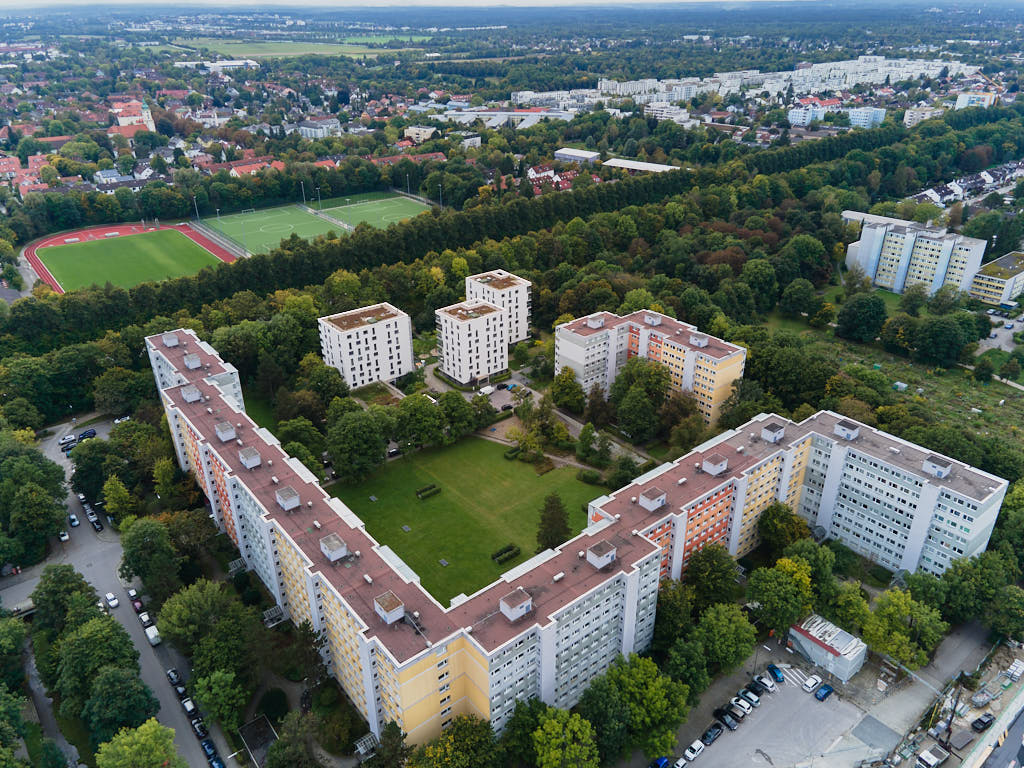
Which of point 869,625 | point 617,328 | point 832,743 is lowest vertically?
point 832,743

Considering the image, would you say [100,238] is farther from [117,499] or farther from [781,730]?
[781,730]

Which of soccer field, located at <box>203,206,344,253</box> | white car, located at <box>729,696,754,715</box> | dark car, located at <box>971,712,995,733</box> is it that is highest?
soccer field, located at <box>203,206,344,253</box>

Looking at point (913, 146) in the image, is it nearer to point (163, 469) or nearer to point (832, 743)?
point (832, 743)

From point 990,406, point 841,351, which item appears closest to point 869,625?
point 990,406

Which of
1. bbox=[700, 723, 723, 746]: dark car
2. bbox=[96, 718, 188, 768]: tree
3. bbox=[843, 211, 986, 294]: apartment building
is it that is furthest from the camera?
bbox=[843, 211, 986, 294]: apartment building

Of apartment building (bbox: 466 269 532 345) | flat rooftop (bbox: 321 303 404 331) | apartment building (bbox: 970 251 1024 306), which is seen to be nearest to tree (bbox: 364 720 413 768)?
flat rooftop (bbox: 321 303 404 331)

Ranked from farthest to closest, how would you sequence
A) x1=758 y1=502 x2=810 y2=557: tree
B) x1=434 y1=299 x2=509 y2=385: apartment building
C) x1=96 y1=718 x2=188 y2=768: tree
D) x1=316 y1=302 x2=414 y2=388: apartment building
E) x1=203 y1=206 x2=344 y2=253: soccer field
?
x1=203 y1=206 x2=344 y2=253: soccer field
x1=434 y1=299 x2=509 y2=385: apartment building
x1=316 y1=302 x2=414 y2=388: apartment building
x1=758 y1=502 x2=810 y2=557: tree
x1=96 y1=718 x2=188 y2=768: tree

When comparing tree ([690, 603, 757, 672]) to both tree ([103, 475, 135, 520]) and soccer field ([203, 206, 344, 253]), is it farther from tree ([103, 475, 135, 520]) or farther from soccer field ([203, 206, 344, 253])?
soccer field ([203, 206, 344, 253])
